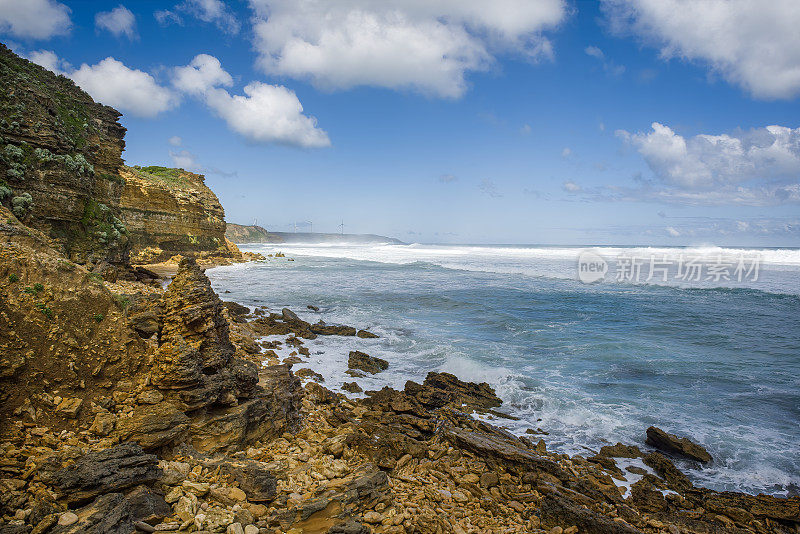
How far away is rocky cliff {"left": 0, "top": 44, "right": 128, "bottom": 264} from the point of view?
10047 millimetres

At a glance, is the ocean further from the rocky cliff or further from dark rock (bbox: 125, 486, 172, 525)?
the rocky cliff

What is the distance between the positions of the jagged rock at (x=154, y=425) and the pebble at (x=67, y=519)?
3.87ft

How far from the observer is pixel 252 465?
5.00 metres

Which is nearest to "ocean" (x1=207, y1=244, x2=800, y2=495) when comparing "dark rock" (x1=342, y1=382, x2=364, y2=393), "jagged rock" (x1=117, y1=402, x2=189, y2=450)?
"dark rock" (x1=342, y1=382, x2=364, y2=393)

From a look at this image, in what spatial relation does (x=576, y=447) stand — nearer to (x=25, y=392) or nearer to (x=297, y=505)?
(x=297, y=505)

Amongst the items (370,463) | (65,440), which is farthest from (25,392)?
(370,463)

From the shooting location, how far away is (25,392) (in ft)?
13.5

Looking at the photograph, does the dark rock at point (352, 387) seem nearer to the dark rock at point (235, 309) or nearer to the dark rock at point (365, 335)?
the dark rock at point (365, 335)

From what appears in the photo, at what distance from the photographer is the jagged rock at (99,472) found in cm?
358

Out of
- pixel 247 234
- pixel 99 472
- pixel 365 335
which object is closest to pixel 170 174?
pixel 365 335

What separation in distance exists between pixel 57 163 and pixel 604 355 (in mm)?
19782

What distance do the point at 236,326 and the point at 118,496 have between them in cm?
1099

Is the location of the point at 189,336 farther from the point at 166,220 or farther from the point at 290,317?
the point at 166,220

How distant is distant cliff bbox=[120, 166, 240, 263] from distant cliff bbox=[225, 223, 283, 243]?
264 ft
